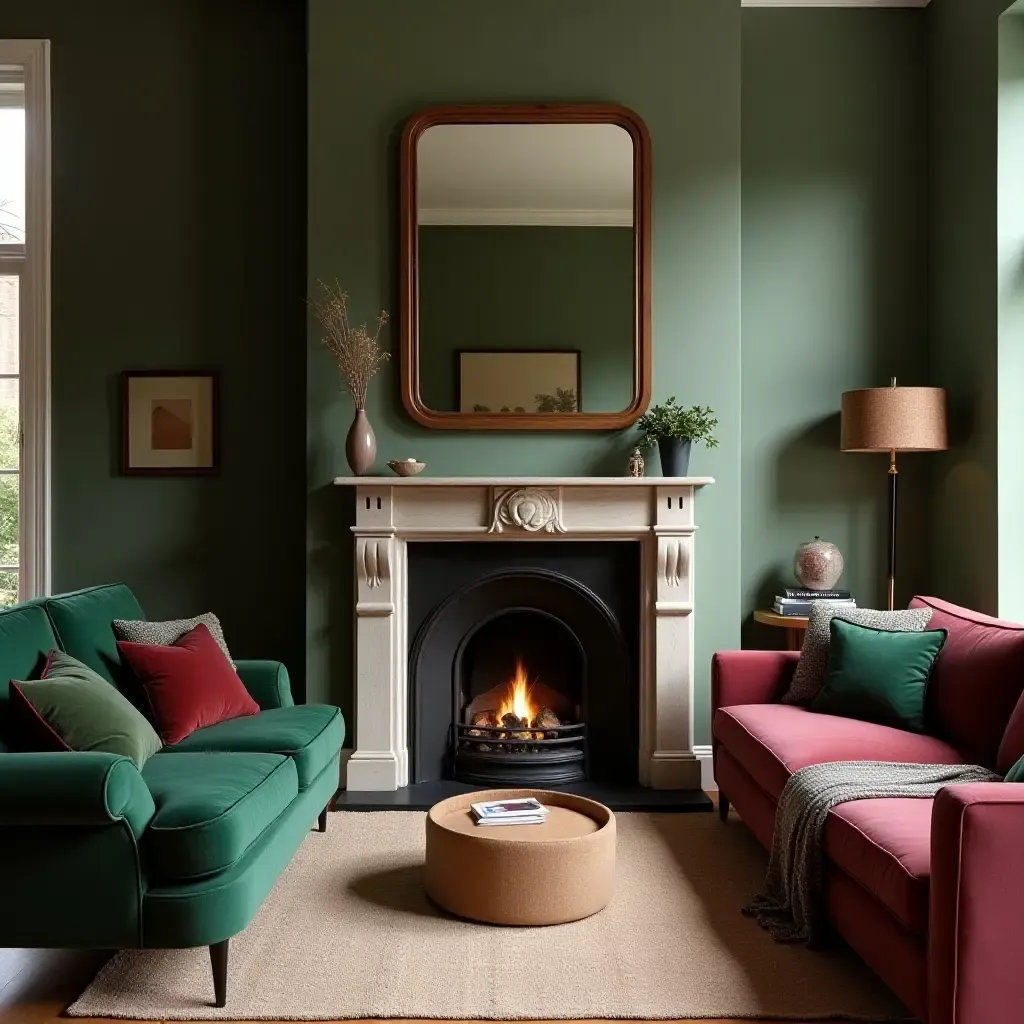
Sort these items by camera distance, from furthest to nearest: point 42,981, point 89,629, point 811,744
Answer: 1. point 89,629
2. point 811,744
3. point 42,981

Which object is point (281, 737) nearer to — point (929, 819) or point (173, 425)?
point (929, 819)

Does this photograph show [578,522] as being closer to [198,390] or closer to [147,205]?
[198,390]

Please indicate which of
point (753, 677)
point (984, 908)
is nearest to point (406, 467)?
point (753, 677)

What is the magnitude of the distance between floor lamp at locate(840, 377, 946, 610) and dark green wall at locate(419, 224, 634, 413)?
3.16 ft

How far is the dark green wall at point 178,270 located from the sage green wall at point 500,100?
1.29 ft

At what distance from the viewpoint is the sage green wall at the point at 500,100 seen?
4.27 m

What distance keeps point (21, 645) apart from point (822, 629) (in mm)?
2604

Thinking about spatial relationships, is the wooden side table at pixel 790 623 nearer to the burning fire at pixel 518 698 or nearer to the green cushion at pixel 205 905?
the burning fire at pixel 518 698

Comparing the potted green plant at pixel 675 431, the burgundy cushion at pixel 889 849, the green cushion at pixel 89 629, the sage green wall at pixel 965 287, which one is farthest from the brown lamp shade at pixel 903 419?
the green cushion at pixel 89 629

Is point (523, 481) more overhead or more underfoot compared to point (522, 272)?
more underfoot

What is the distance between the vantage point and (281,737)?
3.07 m

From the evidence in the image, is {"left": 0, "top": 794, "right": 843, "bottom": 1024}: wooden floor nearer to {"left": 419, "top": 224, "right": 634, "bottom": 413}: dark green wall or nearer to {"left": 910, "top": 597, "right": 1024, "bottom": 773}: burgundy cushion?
{"left": 910, "top": 597, "right": 1024, "bottom": 773}: burgundy cushion

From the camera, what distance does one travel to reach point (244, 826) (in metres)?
2.41

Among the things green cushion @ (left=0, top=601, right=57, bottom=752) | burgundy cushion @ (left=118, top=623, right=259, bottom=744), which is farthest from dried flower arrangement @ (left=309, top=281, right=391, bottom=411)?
green cushion @ (left=0, top=601, right=57, bottom=752)
